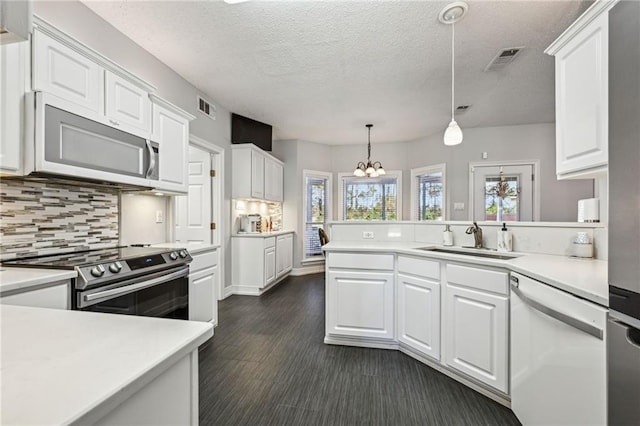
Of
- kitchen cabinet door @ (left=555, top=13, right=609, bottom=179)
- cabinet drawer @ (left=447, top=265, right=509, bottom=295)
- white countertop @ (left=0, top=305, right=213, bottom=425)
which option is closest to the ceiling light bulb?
kitchen cabinet door @ (left=555, top=13, right=609, bottom=179)

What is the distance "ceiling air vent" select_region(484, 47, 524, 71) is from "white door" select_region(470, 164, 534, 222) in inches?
97.8

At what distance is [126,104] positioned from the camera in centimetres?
221

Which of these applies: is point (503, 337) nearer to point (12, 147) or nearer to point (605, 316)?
point (605, 316)

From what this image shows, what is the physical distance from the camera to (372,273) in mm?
2604

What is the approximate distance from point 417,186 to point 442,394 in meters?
4.61

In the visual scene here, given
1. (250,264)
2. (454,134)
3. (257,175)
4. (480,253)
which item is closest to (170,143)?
(257,175)

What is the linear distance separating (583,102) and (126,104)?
2.88m

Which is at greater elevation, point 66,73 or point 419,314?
point 66,73

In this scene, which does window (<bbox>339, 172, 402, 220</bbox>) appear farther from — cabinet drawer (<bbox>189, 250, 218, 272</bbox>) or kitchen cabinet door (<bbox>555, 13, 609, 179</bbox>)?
kitchen cabinet door (<bbox>555, 13, 609, 179</bbox>)

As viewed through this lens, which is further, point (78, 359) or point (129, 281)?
point (129, 281)

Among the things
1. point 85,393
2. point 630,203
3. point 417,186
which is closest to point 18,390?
point 85,393

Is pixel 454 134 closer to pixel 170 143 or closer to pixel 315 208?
pixel 170 143

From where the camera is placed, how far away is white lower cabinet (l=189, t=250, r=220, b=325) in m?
2.55

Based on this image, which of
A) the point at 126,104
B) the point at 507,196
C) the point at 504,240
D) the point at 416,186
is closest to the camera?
the point at 126,104
